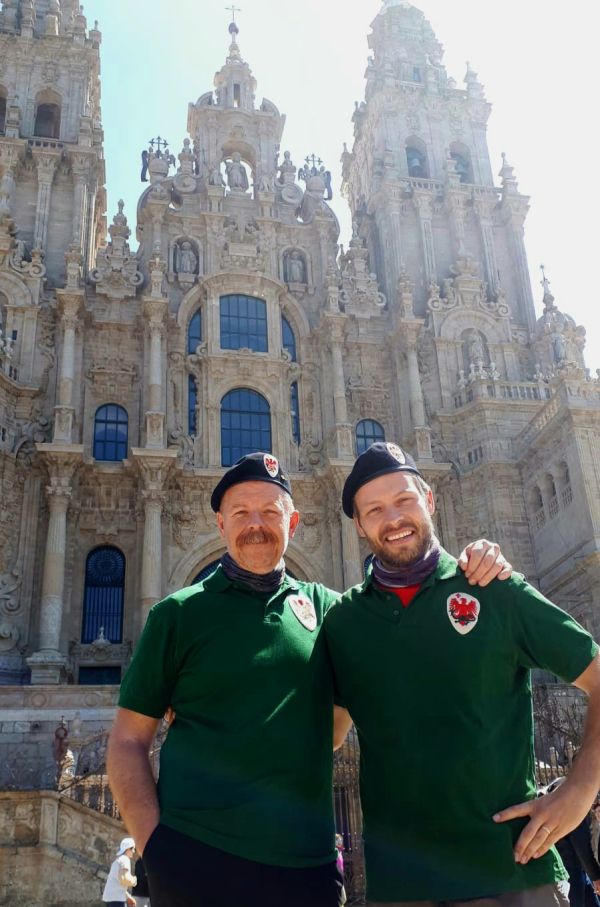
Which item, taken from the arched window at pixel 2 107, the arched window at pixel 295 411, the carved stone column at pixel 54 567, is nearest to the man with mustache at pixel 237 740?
the carved stone column at pixel 54 567

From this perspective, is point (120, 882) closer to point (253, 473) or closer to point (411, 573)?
point (253, 473)

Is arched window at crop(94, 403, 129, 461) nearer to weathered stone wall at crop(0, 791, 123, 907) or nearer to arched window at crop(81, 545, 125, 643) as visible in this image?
arched window at crop(81, 545, 125, 643)

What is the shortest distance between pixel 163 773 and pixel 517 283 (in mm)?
28023

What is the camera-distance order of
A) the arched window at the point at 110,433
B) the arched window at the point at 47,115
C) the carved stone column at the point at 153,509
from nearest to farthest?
the carved stone column at the point at 153,509
the arched window at the point at 110,433
the arched window at the point at 47,115

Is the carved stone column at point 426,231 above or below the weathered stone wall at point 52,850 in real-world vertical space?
above

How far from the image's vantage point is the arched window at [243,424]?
78.7ft

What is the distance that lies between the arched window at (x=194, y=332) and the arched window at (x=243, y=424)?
73.7 inches

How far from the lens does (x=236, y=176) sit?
28219 mm

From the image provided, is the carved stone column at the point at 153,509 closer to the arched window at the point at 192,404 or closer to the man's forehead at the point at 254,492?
the arched window at the point at 192,404

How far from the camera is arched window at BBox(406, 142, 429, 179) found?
31.2 meters

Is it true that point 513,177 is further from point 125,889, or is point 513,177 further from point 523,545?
point 125,889

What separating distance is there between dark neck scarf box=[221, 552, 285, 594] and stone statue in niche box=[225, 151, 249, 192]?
26.2 m

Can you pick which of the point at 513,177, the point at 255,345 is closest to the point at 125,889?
the point at 255,345

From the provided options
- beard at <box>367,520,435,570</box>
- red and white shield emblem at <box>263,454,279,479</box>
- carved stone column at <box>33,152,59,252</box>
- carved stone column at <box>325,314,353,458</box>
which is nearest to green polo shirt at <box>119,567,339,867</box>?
beard at <box>367,520,435,570</box>
